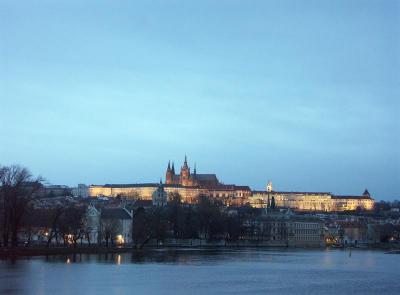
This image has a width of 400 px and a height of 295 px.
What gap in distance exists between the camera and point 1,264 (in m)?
59.2

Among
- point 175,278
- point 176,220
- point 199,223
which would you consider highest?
point 176,220

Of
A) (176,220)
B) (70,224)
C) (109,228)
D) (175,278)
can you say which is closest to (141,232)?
(109,228)

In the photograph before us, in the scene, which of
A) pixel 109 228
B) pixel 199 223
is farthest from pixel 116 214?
pixel 199 223

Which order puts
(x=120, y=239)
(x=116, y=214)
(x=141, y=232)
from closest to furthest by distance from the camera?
(x=141, y=232), (x=120, y=239), (x=116, y=214)

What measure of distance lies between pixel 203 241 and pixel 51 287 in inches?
3480

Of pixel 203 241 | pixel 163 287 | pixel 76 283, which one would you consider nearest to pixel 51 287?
pixel 76 283

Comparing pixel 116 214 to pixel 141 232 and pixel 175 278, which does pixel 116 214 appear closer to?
pixel 141 232

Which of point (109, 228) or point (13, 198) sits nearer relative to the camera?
point (13, 198)

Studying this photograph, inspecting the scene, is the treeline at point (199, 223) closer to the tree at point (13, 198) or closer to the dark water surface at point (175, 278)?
the tree at point (13, 198)

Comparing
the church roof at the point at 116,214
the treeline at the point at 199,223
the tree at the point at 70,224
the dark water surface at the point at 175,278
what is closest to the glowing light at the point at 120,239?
the church roof at the point at 116,214

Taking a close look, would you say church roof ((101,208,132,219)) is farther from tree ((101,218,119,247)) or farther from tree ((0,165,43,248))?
tree ((0,165,43,248))

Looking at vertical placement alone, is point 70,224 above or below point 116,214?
below

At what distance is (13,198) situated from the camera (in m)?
72.1

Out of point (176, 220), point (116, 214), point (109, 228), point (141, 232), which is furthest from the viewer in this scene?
point (176, 220)
